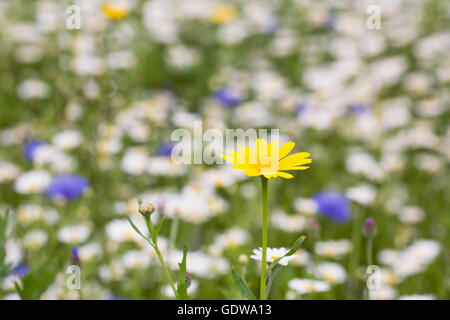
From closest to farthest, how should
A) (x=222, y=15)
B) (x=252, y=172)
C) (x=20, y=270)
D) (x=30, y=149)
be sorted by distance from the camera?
(x=252, y=172) → (x=20, y=270) → (x=30, y=149) → (x=222, y=15)

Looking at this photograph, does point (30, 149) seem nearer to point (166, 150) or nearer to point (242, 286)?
point (166, 150)

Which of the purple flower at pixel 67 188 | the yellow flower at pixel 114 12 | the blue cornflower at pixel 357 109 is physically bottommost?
the purple flower at pixel 67 188

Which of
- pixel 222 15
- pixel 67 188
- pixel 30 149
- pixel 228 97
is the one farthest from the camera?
pixel 222 15

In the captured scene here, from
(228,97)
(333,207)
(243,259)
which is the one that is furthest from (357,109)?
(243,259)

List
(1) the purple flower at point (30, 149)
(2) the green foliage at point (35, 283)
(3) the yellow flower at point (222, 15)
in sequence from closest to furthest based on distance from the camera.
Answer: (2) the green foliage at point (35, 283) → (1) the purple flower at point (30, 149) → (3) the yellow flower at point (222, 15)

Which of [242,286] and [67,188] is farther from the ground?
[67,188]

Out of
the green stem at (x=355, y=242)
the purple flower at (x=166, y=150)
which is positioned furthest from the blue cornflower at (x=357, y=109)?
the purple flower at (x=166, y=150)

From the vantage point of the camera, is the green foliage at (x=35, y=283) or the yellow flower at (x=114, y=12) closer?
the green foliage at (x=35, y=283)

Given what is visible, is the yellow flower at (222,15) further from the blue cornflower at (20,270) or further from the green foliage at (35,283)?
the green foliage at (35,283)
